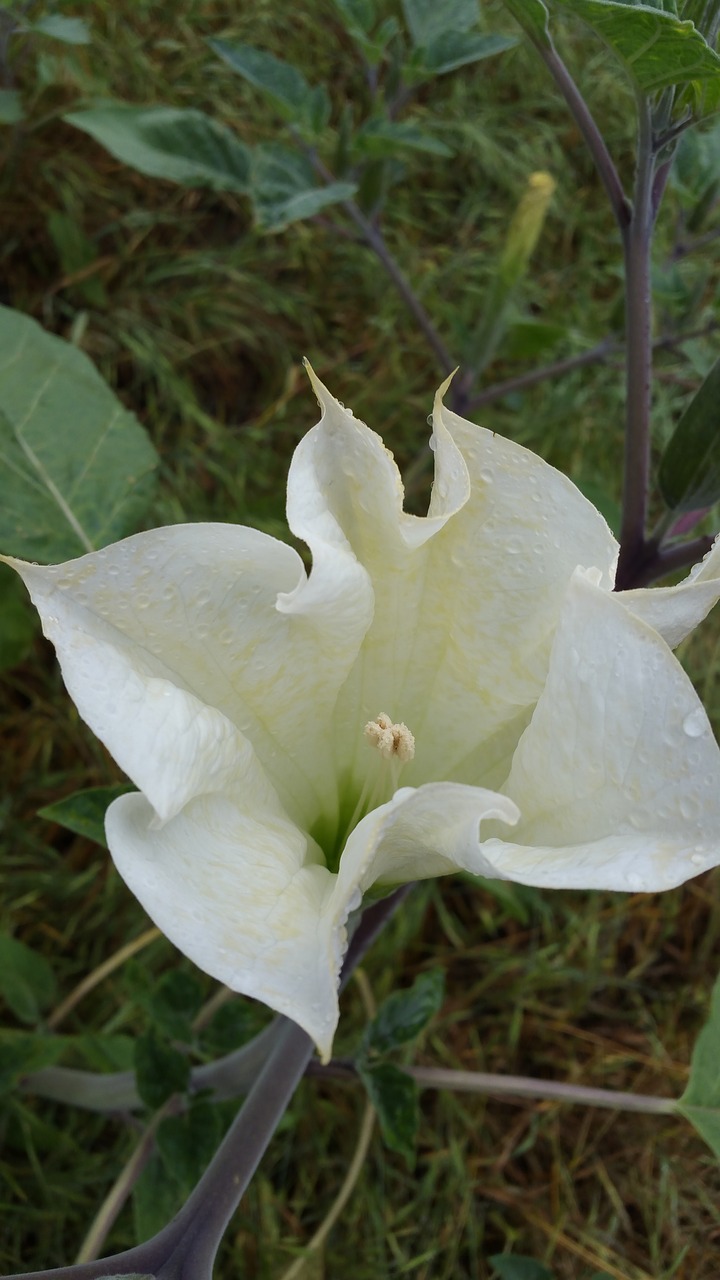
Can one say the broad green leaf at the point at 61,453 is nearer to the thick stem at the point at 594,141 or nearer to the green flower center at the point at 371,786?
the green flower center at the point at 371,786

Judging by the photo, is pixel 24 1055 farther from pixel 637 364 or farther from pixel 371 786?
pixel 637 364

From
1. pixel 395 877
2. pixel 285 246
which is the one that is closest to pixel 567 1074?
pixel 395 877

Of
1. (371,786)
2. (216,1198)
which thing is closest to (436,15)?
(371,786)

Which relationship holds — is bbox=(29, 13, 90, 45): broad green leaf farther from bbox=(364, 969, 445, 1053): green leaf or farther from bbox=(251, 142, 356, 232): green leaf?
bbox=(364, 969, 445, 1053): green leaf

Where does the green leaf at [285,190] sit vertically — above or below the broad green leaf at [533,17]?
below

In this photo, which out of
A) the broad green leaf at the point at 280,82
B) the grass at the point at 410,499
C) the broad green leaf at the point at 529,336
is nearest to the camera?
the broad green leaf at the point at 280,82

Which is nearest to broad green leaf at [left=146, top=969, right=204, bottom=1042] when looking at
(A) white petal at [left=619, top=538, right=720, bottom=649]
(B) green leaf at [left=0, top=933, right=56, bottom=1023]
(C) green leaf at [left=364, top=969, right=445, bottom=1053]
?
(C) green leaf at [left=364, top=969, right=445, bottom=1053]

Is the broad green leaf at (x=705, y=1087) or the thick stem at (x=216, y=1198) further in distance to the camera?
the broad green leaf at (x=705, y=1087)

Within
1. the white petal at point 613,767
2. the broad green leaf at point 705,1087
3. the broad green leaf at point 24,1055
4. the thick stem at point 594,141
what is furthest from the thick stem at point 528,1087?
the thick stem at point 594,141
